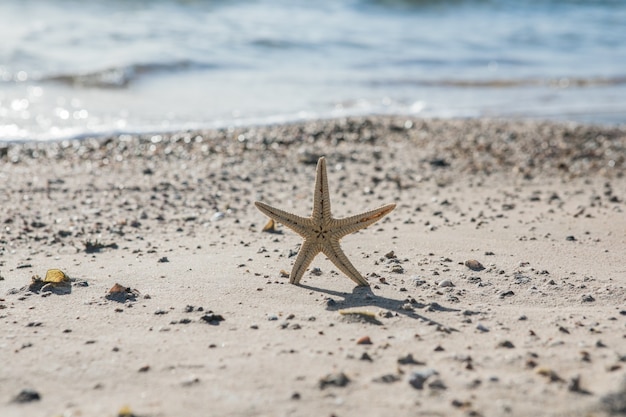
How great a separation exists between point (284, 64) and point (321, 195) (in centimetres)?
1082

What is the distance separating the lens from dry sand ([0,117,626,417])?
3.43m

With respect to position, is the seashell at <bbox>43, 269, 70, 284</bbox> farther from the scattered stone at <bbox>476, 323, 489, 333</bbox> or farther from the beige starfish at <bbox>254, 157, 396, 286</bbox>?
the scattered stone at <bbox>476, 323, 489, 333</bbox>

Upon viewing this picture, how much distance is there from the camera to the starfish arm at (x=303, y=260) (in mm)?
4773

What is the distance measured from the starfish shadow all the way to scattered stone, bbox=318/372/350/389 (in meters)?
0.87

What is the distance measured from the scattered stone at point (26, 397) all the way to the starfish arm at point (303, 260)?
72.5 inches

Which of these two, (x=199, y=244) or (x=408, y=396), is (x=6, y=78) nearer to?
(x=199, y=244)

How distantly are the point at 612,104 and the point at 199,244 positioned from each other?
895cm

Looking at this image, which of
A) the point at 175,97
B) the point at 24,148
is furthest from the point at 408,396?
the point at 175,97

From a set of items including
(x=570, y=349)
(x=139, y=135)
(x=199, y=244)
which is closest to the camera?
(x=570, y=349)

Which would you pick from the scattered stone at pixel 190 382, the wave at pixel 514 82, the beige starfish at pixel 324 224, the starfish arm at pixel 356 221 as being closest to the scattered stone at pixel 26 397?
the scattered stone at pixel 190 382

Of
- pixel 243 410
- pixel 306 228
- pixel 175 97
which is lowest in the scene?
pixel 243 410

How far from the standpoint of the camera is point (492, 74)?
1509 centimetres

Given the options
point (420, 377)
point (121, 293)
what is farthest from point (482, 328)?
point (121, 293)

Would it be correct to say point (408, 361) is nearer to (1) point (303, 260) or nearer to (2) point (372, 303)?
(2) point (372, 303)
